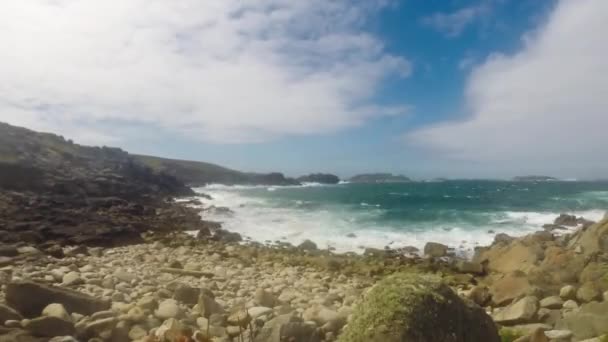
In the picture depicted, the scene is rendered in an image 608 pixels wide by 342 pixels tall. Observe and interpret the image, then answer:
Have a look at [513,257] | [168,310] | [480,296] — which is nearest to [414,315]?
[168,310]

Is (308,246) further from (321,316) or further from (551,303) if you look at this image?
(321,316)

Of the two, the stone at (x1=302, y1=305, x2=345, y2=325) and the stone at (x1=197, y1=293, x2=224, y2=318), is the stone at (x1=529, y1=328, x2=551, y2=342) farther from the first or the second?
the stone at (x1=197, y1=293, x2=224, y2=318)

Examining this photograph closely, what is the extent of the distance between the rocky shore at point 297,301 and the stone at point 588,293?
0.02m

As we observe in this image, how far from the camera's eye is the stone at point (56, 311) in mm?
5796

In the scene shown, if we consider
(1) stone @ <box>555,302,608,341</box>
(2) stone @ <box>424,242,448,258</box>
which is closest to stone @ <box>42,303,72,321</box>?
(1) stone @ <box>555,302,608,341</box>

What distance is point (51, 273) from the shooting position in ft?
30.0

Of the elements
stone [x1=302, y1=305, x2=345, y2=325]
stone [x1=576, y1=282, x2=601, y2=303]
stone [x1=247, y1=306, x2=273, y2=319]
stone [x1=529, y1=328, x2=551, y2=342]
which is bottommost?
stone [x1=247, y1=306, x2=273, y2=319]

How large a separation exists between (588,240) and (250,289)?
11015 millimetres

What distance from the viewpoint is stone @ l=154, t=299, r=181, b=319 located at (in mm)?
6570

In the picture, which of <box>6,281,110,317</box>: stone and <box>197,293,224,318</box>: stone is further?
<box>197,293,224,318</box>: stone

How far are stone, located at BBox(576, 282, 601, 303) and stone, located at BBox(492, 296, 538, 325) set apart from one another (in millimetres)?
1361

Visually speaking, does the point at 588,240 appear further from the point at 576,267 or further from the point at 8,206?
the point at 8,206

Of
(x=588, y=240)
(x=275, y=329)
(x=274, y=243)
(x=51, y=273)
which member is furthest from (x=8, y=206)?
(x=588, y=240)

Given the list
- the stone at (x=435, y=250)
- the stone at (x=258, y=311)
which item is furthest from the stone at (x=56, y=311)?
the stone at (x=435, y=250)
